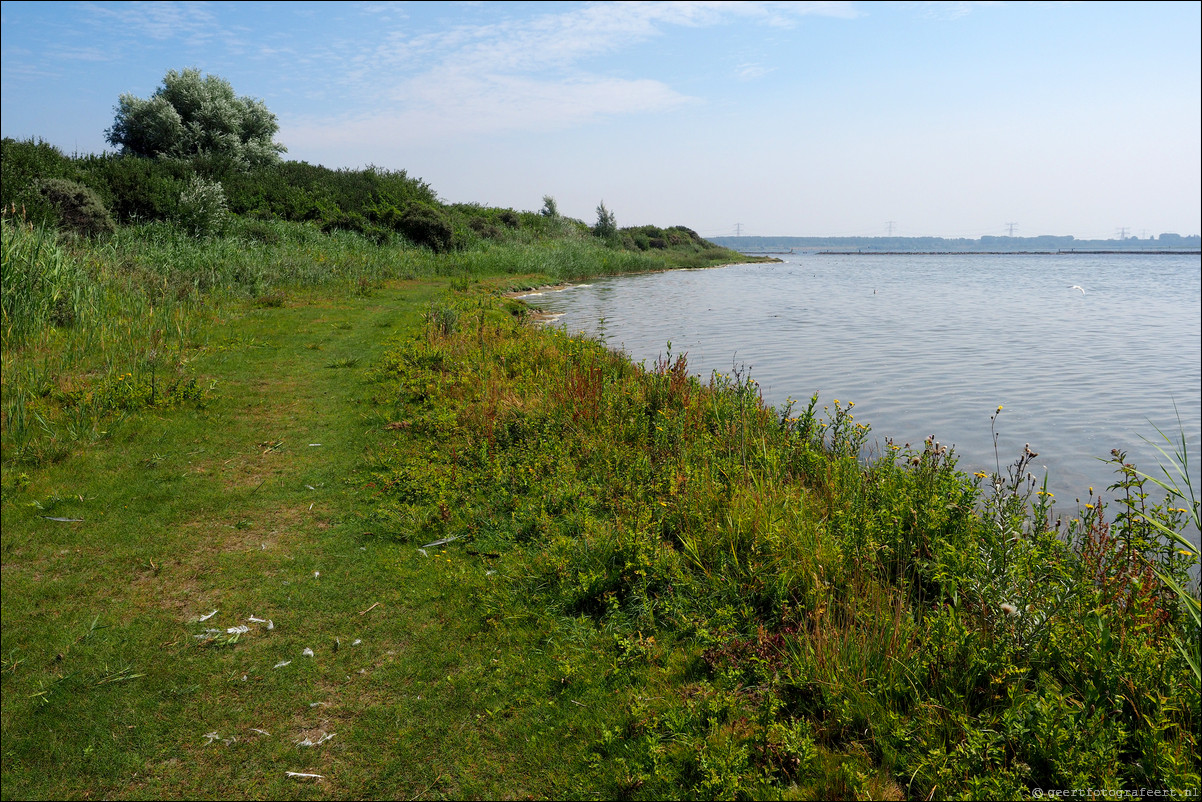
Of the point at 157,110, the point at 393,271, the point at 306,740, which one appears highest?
the point at 157,110

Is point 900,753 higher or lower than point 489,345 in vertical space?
lower

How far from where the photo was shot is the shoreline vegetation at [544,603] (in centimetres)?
325

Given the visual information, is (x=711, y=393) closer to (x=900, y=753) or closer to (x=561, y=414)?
(x=561, y=414)

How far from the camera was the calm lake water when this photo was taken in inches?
369

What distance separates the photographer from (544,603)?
4.70 meters

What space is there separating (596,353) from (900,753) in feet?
28.8

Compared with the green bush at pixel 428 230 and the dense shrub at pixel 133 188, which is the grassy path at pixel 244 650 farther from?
the green bush at pixel 428 230

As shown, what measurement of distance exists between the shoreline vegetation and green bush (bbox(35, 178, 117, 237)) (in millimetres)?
11490

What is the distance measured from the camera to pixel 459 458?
7.01 metres

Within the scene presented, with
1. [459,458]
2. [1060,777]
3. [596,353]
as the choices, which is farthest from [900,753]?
[596,353]

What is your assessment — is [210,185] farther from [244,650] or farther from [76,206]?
[244,650]

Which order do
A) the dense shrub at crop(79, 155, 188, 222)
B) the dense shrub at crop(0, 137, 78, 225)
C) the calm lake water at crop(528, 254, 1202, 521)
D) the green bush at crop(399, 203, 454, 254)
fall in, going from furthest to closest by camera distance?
the green bush at crop(399, 203, 454, 254), the dense shrub at crop(79, 155, 188, 222), the dense shrub at crop(0, 137, 78, 225), the calm lake water at crop(528, 254, 1202, 521)

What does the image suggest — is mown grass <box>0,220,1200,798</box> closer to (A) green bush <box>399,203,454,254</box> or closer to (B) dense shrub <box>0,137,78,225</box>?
(B) dense shrub <box>0,137,78,225</box>

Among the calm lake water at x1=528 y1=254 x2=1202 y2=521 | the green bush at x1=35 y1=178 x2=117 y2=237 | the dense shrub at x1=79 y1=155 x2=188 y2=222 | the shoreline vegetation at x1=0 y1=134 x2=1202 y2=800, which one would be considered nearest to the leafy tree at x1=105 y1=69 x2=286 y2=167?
the dense shrub at x1=79 y1=155 x2=188 y2=222
